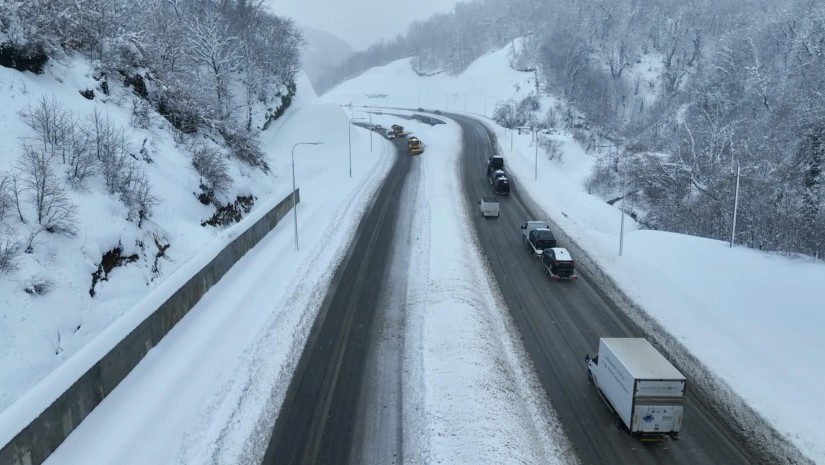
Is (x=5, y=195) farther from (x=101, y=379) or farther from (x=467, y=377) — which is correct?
(x=467, y=377)

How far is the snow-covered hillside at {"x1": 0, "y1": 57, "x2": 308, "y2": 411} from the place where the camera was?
65.9ft

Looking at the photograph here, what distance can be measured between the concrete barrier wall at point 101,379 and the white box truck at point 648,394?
1858 centimetres

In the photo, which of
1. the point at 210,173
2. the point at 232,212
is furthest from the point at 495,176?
the point at 210,173

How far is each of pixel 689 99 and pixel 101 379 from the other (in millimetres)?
117059

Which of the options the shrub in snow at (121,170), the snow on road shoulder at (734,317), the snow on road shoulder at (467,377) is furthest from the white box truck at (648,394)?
the shrub in snow at (121,170)

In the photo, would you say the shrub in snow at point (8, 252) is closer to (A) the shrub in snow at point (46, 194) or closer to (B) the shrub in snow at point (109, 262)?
(A) the shrub in snow at point (46, 194)

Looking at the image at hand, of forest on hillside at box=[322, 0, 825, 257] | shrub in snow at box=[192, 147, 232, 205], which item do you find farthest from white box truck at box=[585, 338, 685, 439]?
shrub in snow at box=[192, 147, 232, 205]

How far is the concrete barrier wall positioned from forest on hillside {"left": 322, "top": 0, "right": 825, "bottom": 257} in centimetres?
3309

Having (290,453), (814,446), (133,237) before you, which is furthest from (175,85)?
(814,446)

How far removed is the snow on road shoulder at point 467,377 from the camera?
694 inches

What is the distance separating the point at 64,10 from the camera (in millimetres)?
37375

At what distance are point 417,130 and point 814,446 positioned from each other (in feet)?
316

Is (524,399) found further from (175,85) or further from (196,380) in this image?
(175,85)

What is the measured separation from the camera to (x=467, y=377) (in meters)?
21.5
